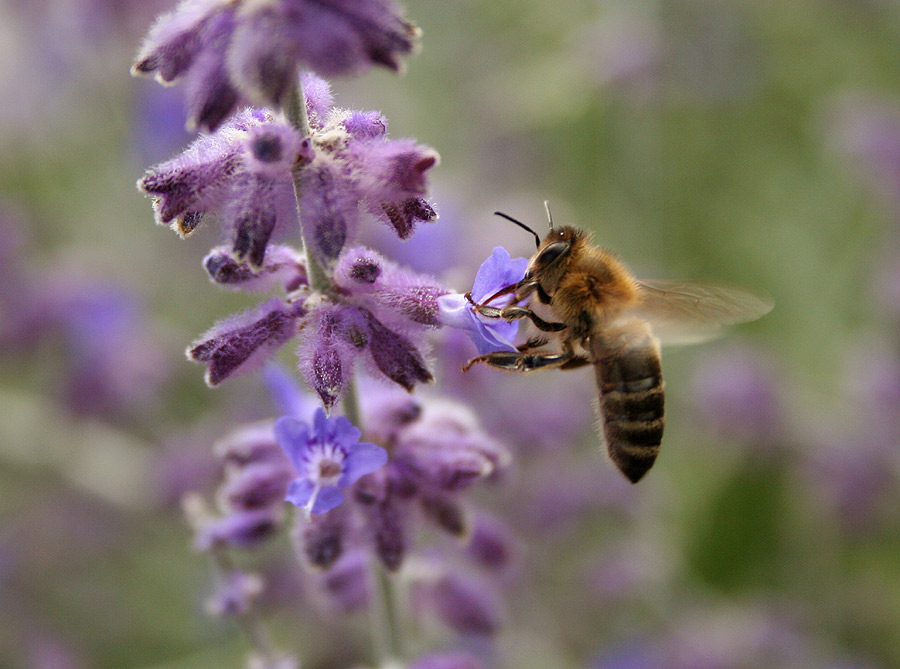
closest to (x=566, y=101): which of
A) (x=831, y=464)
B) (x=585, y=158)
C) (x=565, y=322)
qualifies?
(x=585, y=158)

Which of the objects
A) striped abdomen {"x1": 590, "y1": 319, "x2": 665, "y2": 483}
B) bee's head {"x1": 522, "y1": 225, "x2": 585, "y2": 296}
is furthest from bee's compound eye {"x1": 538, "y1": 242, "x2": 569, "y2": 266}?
striped abdomen {"x1": 590, "y1": 319, "x2": 665, "y2": 483}

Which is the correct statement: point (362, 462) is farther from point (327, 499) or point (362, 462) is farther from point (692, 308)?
point (692, 308)

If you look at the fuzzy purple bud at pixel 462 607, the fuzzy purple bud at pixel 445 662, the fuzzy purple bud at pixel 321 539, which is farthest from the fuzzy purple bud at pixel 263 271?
the fuzzy purple bud at pixel 462 607

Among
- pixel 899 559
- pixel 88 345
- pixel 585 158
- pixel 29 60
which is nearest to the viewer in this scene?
pixel 88 345

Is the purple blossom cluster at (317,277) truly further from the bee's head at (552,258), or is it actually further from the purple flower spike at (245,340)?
the bee's head at (552,258)

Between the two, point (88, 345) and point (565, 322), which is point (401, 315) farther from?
point (88, 345)

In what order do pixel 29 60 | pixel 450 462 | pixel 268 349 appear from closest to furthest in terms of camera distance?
pixel 268 349 → pixel 450 462 → pixel 29 60

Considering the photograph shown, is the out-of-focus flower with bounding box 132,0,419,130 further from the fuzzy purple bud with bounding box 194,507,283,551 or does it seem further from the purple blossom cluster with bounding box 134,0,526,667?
the fuzzy purple bud with bounding box 194,507,283,551

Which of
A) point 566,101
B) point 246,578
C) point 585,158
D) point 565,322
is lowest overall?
point 246,578
